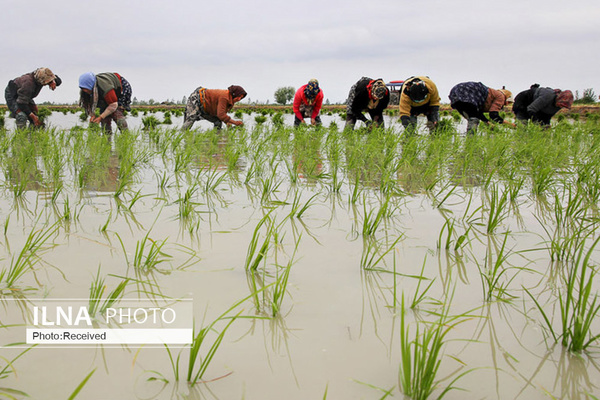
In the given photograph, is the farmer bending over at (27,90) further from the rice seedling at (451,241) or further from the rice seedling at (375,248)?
the rice seedling at (451,241)

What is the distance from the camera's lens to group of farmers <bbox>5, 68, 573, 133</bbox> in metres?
6.21

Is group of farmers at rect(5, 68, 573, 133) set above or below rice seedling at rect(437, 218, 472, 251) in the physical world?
above

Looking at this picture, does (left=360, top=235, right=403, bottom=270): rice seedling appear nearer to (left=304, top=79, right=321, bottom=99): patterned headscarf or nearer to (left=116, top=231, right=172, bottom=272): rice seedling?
(left=116, top=231, right=172, bottom=272): rice seedling

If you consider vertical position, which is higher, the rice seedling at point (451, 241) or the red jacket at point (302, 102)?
the red jacket at point (302, 102)

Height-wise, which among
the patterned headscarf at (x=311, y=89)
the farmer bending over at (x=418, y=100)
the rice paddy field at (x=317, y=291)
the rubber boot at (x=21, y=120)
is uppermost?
the patterned headscarf at (x=311, y=89)

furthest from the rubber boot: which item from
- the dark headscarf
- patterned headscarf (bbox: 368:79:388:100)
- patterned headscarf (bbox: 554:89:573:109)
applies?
patterned headscarf (bbox: 554:89:573:109)

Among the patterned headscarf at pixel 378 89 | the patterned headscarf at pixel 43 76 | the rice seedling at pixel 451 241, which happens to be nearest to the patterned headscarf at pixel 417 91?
the patterned headscarf at pixel 378 89

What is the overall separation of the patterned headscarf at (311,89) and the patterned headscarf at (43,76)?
383 cm

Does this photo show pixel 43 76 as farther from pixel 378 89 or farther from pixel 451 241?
pixel 451 241

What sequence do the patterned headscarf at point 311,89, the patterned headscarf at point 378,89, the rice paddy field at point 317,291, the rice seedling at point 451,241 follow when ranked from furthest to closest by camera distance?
the patterned headscarf at point 311,89 → the patterned headscarf at point 378,89 → the rice seedling at point 451,241 → the rice paddy field at point 317,291

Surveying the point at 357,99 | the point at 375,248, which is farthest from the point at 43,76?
the point at 375,248

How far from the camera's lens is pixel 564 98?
21.3 ft

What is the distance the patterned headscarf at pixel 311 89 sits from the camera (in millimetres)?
7385

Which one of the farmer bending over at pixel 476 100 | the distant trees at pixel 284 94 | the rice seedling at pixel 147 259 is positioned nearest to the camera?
the rice seedling at pixel 147 259
